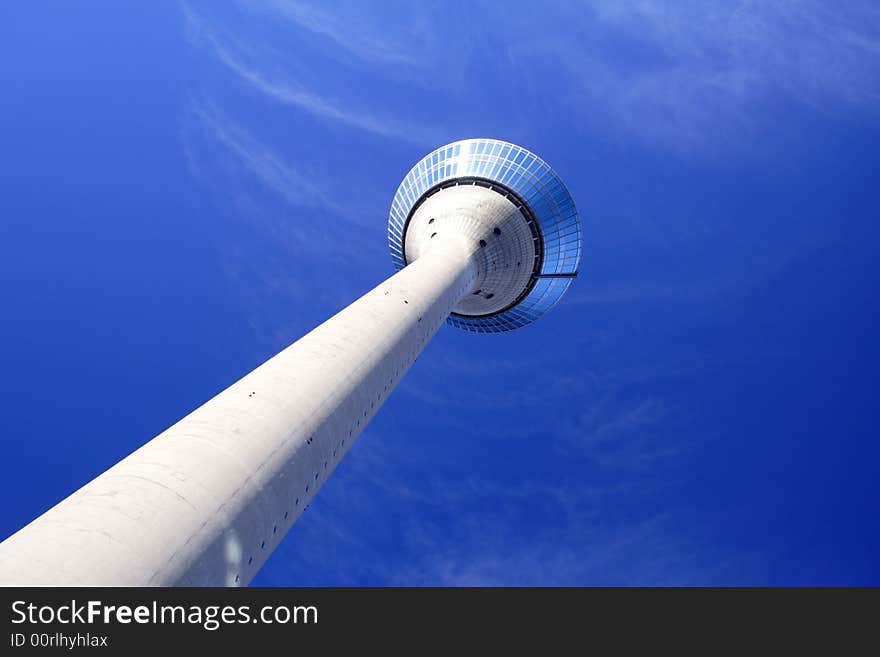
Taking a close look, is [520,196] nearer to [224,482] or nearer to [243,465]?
[243,465]

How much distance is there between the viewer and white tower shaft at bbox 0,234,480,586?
11812 millimetres

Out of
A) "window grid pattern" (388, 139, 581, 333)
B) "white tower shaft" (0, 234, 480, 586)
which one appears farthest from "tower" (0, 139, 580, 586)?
"window grid pattern" (388, 139, 581, 333)

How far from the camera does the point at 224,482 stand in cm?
1513

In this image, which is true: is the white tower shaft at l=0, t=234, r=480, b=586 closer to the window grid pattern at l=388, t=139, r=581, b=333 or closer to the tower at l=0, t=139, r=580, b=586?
the tower at l=0, t=139, r=580, b=586

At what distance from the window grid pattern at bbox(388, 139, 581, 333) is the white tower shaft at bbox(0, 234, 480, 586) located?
34.3 meters

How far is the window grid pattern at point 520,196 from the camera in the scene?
56688mm

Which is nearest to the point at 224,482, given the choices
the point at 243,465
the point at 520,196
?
the point at 243,465

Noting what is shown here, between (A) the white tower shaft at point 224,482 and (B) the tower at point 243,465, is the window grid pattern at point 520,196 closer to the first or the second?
(B) the tower at point 243,465

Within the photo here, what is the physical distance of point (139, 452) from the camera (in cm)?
1580

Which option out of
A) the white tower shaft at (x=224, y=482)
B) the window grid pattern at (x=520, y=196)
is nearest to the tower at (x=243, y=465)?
the white tower shaft at (x=224, y=482)

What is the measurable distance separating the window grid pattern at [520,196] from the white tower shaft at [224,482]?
34273mm
